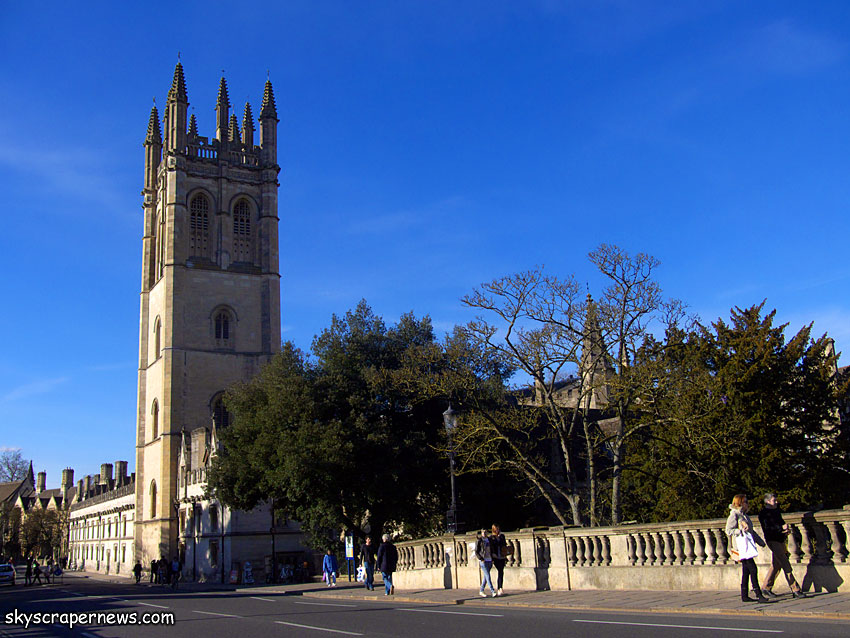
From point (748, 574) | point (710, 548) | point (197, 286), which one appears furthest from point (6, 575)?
point (748, 574)

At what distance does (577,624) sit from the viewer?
11.4m

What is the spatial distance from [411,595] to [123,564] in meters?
54.0

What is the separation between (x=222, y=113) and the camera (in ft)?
211

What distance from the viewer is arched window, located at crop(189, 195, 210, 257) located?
5997 centimetres

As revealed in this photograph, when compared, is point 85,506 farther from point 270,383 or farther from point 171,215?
point 270,383

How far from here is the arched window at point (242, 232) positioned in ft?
201

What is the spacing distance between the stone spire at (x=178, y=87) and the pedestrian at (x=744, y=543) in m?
57.4

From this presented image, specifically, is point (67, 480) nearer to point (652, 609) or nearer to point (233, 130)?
point (233, 130)

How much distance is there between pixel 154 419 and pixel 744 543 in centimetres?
5259

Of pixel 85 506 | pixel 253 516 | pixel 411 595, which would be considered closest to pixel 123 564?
pixel 253 516

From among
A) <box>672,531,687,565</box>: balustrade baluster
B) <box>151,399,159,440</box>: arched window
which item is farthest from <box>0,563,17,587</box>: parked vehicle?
<box>672,531,687,565</box>: balustrade baluster

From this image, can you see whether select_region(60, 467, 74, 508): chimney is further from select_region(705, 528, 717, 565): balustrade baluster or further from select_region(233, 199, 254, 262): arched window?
select_region(705, 528, 717, 565): balustrade baluster

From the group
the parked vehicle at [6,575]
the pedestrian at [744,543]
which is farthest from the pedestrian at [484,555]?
the parked vehicle at [6,575]

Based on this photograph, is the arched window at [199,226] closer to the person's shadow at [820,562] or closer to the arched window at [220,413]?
the arched window at [220,413]
